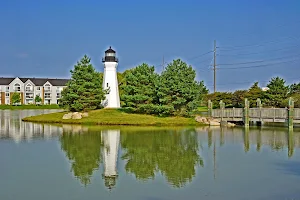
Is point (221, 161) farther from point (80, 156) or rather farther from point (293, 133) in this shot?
point (293, 133)

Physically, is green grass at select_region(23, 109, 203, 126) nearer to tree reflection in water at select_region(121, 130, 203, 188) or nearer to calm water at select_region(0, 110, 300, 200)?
tree reflection in water at select_region(121, 130, 203, 188)

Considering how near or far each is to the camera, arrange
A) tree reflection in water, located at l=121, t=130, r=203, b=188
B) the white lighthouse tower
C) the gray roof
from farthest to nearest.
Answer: the gray roof, the white lighthouse tower, tree reflection in water, located at l=121, t=130, r=203, b=188

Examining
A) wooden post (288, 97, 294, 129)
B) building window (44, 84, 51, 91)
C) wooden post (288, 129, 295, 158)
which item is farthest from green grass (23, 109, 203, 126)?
building window (44, 84, 51, 91)

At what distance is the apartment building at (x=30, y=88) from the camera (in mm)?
96688

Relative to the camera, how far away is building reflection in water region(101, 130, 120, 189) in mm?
13087

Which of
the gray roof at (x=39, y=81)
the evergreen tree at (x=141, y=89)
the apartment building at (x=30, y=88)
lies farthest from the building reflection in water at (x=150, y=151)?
the gray roof at (x=39, y=81)

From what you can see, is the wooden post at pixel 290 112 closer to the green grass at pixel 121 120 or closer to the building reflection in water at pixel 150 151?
the building reflection in water at pixel 150 151

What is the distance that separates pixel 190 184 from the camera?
12.6 m

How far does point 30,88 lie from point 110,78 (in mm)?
60026

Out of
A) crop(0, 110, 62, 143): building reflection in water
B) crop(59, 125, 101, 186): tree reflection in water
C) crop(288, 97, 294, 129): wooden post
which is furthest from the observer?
crop(288, 97, 294, 129): wooden post

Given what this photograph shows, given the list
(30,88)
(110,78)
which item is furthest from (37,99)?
(110,78)

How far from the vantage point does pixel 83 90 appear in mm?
41562

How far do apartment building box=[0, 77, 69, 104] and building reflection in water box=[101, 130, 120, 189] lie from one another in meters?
76.4

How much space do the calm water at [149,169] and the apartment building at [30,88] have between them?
77046 mm
